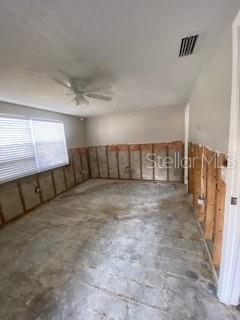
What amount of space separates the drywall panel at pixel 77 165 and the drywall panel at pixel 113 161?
109cm

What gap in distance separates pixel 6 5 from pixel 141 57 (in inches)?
49.8

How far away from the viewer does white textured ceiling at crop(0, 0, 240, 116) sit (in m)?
1.05

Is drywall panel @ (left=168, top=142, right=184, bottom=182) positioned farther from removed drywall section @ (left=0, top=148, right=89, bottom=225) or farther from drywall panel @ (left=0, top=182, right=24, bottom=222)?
drywall panel @ (left=0, top=182, right=24, bottom=222)

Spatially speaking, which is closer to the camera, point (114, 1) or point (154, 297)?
point (114, 1)

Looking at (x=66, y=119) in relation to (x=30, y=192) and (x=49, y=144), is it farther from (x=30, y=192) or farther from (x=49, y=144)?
(x=30, y=192)

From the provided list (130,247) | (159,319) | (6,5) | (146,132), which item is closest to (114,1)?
(6,5)

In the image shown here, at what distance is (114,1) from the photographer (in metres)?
0.99

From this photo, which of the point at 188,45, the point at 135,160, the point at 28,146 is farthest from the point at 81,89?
the point at 135,160

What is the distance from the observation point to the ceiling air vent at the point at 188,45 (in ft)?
4.81

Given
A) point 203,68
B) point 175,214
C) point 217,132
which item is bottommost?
point 175,214

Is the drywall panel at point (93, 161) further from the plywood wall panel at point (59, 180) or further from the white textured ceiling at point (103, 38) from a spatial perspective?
the white textured ceiling at point (103, 38)

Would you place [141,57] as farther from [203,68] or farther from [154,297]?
[154,297]

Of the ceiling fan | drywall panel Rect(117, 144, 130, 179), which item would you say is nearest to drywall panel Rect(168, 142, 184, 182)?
drywall panel Rect(117, 144, 130, 179)

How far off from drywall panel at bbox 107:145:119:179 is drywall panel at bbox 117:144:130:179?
0.14m
